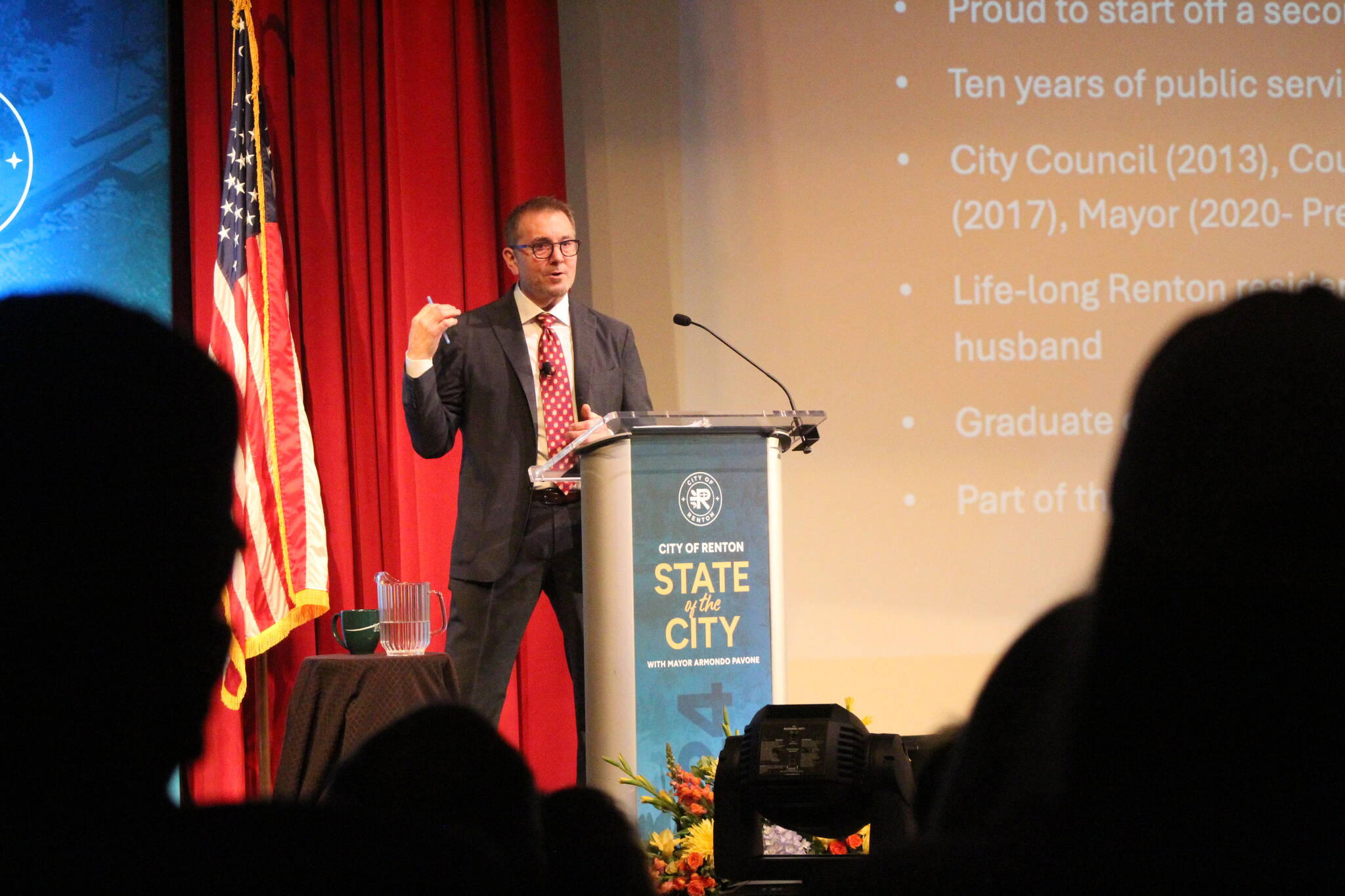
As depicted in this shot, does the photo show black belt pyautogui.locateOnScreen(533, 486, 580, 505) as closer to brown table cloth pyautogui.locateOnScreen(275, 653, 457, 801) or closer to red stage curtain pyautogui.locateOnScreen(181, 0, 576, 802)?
brown table cloth pyautogui.locateOnScreen(275, 653, 457, 801)

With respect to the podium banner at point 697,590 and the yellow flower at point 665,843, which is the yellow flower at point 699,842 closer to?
the yellow flower at point 665,843

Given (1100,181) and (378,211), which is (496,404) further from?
(1100,181)

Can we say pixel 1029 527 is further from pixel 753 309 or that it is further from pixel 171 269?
pixel 171 269

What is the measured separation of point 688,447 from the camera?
277 cm

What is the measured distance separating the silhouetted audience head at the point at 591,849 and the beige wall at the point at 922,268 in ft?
12.4

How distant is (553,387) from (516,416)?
0.43 ft

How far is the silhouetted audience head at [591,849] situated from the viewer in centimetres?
67

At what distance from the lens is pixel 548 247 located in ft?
12.0

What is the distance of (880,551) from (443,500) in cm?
151

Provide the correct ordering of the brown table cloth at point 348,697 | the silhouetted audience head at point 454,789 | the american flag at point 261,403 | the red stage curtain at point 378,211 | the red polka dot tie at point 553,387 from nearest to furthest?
1. the silhouetted audience head at point 454,789
2. the brown table cloth at point 348,697
3. the red polka dot tie at point 553,387
4. the american flag at point 261,403
5. the red stage curtain at point 378,211

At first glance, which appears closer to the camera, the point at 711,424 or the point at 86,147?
the point at 711,424

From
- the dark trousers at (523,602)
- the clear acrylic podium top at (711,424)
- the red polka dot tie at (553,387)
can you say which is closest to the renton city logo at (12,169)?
the red polka dot tie at (553,387)

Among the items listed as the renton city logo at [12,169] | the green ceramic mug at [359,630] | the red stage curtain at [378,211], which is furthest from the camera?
the red stage curtain at [378,211]

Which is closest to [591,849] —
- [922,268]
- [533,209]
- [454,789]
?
[454,789]
